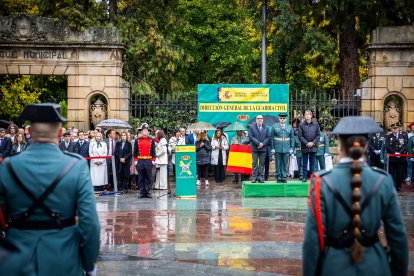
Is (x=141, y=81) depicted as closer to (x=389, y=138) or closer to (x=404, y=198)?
(x=389, y=138)

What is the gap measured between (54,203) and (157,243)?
245 inches

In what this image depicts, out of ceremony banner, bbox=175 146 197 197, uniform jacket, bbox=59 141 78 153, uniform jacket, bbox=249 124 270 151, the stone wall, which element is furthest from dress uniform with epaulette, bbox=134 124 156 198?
the stone wall

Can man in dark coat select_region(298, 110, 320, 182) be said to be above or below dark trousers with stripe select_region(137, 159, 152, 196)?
above

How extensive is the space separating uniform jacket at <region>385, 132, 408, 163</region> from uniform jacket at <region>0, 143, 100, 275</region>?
1692 centimetres

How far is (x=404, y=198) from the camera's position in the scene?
18.4 metres

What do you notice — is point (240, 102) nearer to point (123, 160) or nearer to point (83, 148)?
point (123, 160)

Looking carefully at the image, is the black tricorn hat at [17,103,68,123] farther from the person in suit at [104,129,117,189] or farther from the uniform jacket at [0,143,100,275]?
the person in suit at [104,129,117,189]

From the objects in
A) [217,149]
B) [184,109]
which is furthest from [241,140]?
[184,109]

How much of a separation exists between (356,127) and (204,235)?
735 centimetres

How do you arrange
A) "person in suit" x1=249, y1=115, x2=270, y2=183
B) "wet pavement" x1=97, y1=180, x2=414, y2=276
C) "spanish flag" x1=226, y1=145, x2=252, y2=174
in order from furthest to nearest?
"spanish flag" x1=226, y1=145, x2=252, y2=174
"person in suit" x1=249, y1=115, x2=270, y2=183
"wet pavement" x1=97, y1=180, x2=414, y2=276

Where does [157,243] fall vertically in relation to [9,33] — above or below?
below

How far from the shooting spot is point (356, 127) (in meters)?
4.90

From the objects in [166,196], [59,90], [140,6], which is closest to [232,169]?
[166,196]

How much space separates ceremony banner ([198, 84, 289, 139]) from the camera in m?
24.4
